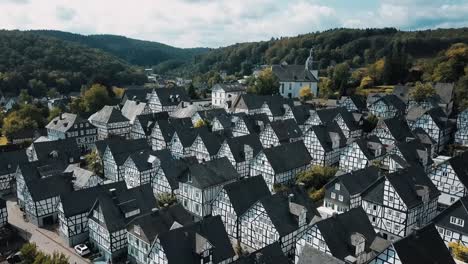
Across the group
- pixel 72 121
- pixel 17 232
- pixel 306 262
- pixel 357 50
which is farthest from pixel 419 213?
pixel 357 50

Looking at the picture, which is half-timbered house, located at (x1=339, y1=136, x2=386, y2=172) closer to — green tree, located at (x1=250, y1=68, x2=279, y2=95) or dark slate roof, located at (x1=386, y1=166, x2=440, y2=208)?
dark slate roof, located at (x1=386, y1=166, x2=440, y2=208)

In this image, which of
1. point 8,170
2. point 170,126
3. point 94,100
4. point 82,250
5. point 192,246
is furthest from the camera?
point 94,100

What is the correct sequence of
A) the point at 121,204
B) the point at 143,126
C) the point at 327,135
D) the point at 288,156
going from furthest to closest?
the point at 143,126, the point at 327,135, the point at 288,156, the point at 121,204

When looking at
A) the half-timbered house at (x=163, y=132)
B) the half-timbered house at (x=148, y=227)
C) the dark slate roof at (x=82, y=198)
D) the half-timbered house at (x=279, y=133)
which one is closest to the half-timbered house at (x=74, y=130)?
the half-timbered house at (x=163, y=132)

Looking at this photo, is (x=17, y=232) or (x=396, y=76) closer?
(x=17, y=232)

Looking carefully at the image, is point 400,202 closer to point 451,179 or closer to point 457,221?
point 457,221

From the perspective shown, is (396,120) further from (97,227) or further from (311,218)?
(97,227)

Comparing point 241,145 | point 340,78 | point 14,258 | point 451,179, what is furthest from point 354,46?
point 14,258
